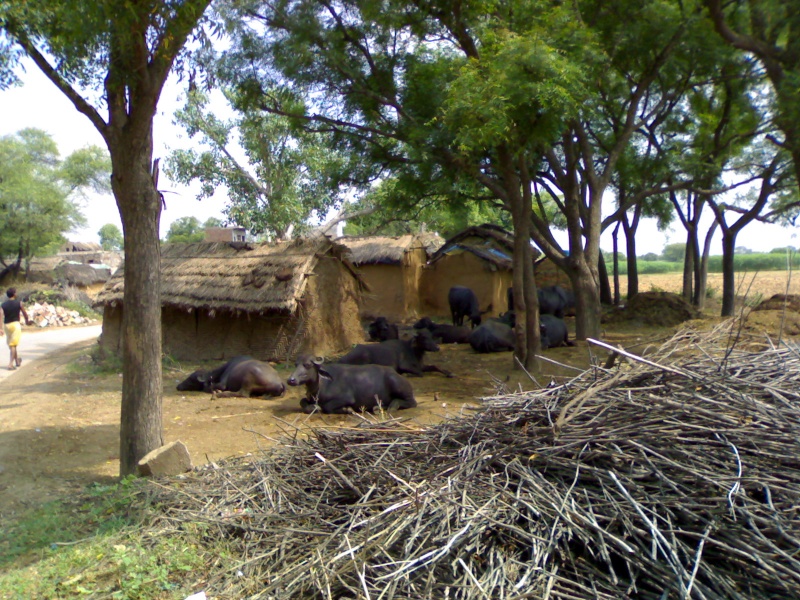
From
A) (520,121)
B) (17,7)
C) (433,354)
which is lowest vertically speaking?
(433,354)

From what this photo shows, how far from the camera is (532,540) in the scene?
12.0 ft

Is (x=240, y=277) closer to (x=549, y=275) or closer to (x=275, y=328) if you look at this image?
(x=275, y=328)

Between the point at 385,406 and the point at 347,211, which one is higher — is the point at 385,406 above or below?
below

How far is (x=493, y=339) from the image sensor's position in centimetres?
1490

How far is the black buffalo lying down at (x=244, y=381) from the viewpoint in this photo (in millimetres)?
10984

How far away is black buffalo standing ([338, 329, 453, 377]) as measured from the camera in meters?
11.8

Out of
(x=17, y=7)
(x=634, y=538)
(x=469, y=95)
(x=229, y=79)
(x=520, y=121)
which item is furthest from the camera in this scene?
→ (x=229, y=79)

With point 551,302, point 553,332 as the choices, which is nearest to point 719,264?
point 551,302

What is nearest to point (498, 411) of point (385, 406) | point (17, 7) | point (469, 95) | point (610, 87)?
point (385, 406)

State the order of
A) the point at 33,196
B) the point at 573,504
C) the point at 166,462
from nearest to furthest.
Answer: the point at 573,504
the point at 166,462
the point at 33,196

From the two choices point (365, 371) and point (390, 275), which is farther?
point (390, 275)

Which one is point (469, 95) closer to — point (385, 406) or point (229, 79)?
point (385, 406)

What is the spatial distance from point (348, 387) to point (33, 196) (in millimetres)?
31526

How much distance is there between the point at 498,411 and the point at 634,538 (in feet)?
4.69
